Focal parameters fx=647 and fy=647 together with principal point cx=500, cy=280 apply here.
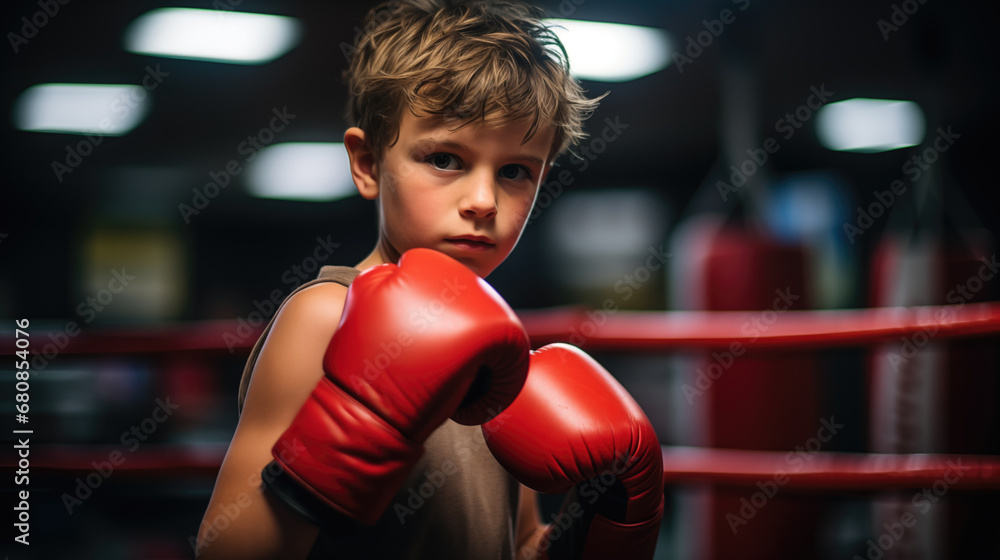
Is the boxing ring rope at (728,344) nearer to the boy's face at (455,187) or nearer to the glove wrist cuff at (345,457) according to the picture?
the boy's face at (455,187)

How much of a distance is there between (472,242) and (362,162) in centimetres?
19

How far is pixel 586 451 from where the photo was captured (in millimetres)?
677

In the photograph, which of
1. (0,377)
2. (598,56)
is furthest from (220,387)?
(0,377)

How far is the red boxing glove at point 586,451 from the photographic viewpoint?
674mm

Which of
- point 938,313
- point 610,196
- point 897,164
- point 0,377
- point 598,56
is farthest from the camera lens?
point 610,196

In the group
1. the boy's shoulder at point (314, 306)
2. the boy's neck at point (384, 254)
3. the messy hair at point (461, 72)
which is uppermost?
the messy hair at point (461, 72)

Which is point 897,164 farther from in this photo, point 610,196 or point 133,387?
point 133,387

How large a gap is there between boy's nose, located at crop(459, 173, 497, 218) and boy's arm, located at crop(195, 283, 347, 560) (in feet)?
0.54

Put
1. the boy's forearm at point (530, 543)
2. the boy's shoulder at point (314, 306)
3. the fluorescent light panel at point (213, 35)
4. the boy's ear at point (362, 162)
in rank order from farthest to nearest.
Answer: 1. the fluorescent light panel at point (213, 35)
2. the boy's forearm at point (530, 543)
3. the boy's ear at point (362, 162)
4. the boy's shoulder at point (314, 306)

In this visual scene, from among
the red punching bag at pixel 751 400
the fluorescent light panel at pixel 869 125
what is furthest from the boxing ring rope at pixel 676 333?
the fluorescent light panel at pixel 869 125

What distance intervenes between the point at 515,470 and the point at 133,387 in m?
6.09

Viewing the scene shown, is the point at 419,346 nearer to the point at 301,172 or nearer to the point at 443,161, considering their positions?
the point at 443,161

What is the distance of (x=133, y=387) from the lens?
227 inches

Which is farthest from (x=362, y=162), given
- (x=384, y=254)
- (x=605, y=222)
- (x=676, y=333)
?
(x=605, y=222)
